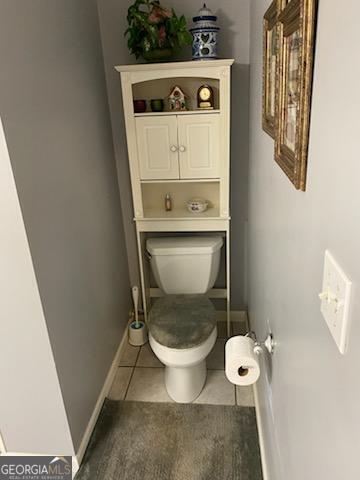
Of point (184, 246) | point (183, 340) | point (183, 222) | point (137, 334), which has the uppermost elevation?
point (183, 222)

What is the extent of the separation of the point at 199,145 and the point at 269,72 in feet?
2.37

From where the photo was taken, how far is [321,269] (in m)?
0.64

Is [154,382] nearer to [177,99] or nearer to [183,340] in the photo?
[183,340]

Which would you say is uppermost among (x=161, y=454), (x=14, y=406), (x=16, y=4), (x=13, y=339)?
(x=16, y=4)

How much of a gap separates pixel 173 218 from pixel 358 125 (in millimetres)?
1680

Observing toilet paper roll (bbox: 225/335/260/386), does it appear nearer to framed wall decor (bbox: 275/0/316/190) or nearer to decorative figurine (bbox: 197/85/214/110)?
framed wall decor (bbox: 275/0/316/190)

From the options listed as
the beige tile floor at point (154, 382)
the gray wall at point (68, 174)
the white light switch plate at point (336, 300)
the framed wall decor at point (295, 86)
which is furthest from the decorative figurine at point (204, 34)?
the beige tile floor at point (154, 382)

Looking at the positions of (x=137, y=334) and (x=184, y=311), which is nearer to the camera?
(x=184, y=311)

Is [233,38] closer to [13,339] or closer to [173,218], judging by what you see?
[173,218]

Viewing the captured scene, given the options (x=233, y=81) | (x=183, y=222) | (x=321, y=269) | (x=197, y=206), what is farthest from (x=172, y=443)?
(x=233, y=81)

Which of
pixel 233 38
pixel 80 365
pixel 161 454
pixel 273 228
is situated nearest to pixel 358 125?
pixel 273 228

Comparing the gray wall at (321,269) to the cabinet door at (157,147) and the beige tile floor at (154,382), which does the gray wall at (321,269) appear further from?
the cabinet door at (157,147)

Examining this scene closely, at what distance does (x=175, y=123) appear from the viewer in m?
1.95

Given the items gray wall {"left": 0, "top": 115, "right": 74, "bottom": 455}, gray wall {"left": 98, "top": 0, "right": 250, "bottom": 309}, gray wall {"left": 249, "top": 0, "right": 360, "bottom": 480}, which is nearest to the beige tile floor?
gray wall {"left": 0, "top": 115, "right": 74, "bottom": 455}
